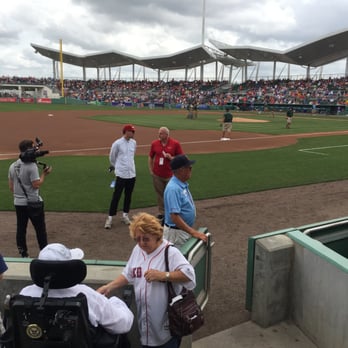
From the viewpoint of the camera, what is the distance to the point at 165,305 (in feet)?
9.20

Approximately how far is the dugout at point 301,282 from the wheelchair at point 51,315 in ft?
7.88

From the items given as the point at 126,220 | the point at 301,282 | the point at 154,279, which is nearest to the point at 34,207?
the point at 126,220

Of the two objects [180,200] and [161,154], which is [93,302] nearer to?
[180,200]

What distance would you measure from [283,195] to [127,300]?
25.0 feet

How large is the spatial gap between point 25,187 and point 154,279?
343 centimetres

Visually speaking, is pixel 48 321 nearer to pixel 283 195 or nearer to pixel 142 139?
pixel 283 195

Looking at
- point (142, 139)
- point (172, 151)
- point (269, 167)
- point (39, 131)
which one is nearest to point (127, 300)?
point (172, 151)

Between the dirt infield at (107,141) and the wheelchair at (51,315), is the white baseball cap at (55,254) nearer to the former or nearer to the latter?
the wheelchair at (51,315)

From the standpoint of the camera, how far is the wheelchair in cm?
205

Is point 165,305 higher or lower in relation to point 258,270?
higher

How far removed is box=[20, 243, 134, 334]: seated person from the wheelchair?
0.23 feet

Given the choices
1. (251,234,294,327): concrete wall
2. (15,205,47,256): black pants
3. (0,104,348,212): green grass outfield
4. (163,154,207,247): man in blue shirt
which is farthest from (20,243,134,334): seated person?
(0,104,348,212): green grass outfield

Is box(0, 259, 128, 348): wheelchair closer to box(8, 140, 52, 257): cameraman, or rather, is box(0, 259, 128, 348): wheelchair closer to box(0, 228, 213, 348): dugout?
box(0, 228, 213, 348): dugout

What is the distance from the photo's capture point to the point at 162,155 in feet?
23.8
